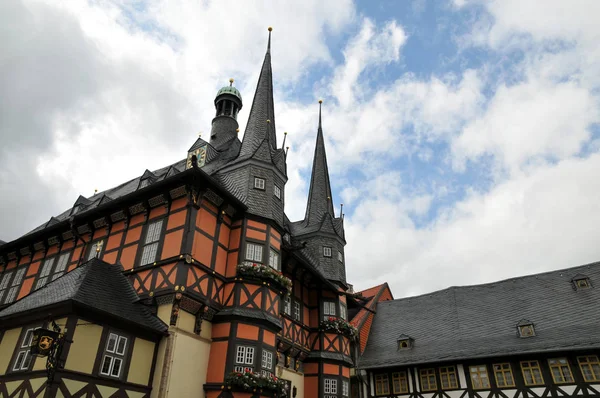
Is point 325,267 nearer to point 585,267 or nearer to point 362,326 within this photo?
point 362,326

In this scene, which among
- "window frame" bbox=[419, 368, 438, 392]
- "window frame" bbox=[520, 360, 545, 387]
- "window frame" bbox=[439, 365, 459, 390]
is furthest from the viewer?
"window frame" bbox=[419, 368, 438, 392]

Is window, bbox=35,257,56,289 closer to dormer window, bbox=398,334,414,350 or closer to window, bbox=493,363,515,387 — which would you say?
dormer window, bbox=398,334,414,350

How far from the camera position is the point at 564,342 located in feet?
76.0

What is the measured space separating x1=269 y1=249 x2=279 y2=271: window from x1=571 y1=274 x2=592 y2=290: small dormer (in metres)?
19.3

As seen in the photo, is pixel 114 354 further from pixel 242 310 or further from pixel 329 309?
pixel 329 309

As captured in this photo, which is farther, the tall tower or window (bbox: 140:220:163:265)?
the tall tower

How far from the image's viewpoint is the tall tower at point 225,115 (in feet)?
102

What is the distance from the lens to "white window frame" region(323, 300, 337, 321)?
26.1 metres

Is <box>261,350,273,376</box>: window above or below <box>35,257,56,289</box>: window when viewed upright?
below

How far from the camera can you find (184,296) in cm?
1633

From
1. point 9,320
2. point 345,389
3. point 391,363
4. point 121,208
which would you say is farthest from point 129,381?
point 391,363

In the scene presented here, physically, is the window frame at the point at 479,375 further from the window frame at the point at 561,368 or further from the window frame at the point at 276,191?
the window frame at the point at 276,191

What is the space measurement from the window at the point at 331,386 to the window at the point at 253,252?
885 centimetres

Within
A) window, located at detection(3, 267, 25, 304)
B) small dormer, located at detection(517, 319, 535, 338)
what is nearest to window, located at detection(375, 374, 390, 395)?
small dormer, located at detection(517, 319, 535, 338)
